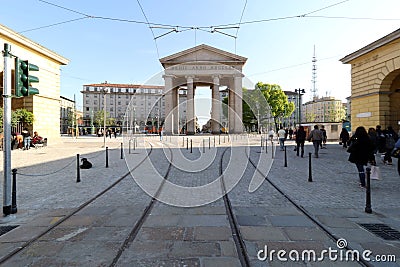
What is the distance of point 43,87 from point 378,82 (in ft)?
94.9

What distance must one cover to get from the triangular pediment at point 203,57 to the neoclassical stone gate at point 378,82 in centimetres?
3828

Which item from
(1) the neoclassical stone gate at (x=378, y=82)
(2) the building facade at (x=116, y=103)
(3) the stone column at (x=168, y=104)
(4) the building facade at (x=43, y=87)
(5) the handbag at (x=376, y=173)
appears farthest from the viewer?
(2) the building facade at (x=116, y=103)

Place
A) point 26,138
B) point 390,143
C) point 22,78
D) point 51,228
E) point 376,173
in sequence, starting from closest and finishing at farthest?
point 51,228 → point 22,78 → point 376,173 → point 390,143 → point 26,138

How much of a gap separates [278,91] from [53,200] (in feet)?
256

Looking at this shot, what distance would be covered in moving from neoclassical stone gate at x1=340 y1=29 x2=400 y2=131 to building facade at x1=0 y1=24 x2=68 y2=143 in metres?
27.6

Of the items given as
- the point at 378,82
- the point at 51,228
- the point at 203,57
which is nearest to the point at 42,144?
the point at 51,228

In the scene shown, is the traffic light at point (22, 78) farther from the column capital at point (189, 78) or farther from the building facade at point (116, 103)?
the building facade at point (116, 103)

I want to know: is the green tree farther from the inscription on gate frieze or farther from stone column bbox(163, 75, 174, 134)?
stone column bbox(163, 75, 174, 134)

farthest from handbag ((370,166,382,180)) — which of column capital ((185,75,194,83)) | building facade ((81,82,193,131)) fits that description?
building facade ((81,82,193,131))

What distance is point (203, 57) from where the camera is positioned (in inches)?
2329

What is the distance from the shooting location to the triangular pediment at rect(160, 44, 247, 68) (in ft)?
190

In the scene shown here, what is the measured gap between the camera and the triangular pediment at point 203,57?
58000 millimetres

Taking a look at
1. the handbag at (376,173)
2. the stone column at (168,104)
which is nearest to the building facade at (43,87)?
the handbag at (376,173)

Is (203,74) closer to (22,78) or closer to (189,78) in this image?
(189,78)
